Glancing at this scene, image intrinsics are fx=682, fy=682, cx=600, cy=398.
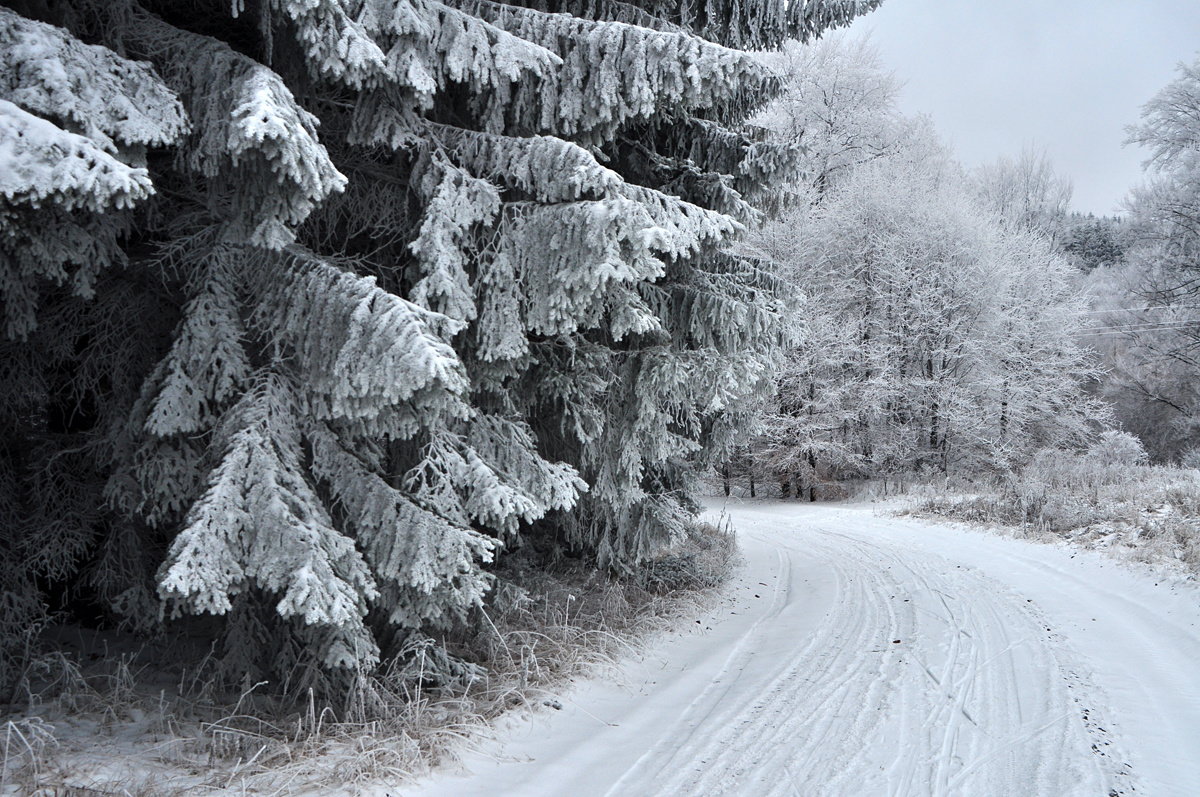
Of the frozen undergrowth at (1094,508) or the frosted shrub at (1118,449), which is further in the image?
the frosted shrub at (1118,449)

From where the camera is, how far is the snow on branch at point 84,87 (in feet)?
9.19

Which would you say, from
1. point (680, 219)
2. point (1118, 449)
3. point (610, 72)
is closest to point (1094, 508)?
point (680, 219)

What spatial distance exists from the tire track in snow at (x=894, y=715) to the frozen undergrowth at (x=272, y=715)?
100 centimetres

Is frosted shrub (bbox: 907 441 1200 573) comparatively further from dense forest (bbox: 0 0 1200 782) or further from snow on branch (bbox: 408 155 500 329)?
snow on branch (bbox: 408 155 500 329)

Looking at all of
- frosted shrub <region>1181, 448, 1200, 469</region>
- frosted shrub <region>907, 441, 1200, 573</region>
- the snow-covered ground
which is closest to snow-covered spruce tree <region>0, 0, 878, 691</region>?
the snow-covered ground

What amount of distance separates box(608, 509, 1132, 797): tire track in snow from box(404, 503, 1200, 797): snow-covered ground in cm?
1

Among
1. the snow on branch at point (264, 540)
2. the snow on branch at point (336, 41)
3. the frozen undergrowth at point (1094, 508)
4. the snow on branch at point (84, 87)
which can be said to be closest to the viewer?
the snow on branch at point (84, 87)

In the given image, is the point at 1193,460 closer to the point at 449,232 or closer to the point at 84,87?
the point at 449,232

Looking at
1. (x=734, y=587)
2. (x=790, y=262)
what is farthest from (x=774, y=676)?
(x=790, y=262)

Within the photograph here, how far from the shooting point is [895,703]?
421 centimetres

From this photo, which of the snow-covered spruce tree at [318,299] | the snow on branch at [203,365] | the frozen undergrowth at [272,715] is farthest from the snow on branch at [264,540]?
the frozen undergrowth at [272,715]

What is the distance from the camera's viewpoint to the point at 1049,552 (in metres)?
8.64

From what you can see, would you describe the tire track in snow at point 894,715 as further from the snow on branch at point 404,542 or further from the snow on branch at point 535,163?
the snow on branch at point 535,163

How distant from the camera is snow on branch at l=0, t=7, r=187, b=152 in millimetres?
2801
